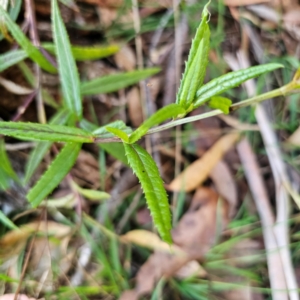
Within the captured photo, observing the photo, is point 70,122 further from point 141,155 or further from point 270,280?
point 270,280

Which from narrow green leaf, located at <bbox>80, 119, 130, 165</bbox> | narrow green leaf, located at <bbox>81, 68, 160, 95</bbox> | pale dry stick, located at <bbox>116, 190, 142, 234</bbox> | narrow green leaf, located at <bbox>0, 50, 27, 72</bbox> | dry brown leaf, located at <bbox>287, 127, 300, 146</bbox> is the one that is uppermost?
narrow green leaf, located at <bbox>0, 50, 27, 72</bbox>

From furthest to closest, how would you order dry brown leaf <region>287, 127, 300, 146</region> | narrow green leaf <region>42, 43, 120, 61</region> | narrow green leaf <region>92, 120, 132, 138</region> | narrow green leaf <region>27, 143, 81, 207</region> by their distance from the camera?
dry brown leaf <region>287, 127, 300, 146</region>
narrow green leaf <region>42, 43, 120, 61</region>
narrow green leaf <region>27, 143, 81, 207</region>
narrow green leaf <region>92, 120, 132, 138</region>

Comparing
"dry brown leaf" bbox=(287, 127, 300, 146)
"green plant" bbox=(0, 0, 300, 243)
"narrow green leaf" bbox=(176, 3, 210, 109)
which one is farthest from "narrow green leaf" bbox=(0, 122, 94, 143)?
"dry brown leaf" bbox=(287, 127, 300, 146)

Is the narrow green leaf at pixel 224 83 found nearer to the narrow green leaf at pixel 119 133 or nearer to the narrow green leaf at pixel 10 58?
the narrow green leaf at pixel 119 133

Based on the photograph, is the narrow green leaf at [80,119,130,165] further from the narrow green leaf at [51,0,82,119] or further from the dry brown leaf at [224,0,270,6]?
the dry brown leaf at [224,0,270,6]

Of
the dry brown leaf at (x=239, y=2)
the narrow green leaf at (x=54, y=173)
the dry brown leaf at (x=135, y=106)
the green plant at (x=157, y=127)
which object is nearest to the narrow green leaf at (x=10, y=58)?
the green plant at (x=157, y=127)

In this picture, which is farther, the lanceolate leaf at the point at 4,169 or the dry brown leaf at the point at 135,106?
the dry brown leaf at the point at 135,106

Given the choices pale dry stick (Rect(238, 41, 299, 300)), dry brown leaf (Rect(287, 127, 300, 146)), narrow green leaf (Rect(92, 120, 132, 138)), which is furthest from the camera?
dry brown leaf (Rect(287, 127, 300, 146))
